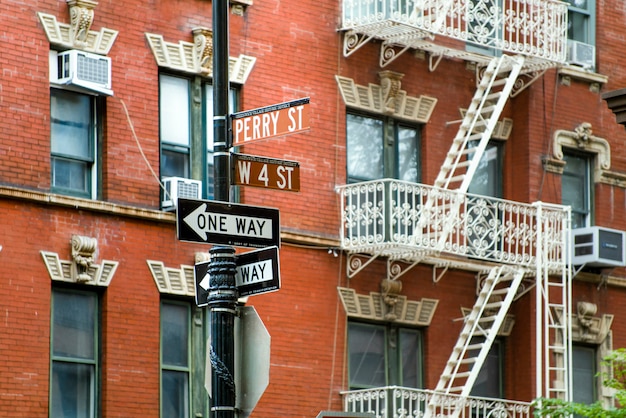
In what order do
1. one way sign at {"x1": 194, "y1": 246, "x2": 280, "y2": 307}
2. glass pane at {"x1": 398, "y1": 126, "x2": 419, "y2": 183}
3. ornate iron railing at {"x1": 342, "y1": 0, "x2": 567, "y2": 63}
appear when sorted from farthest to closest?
glass pane at {"x1": 398, "y1": 126, "x2": 419, "y2": 183} → ornate iron railing at {"x1": 342, "y1": 0, "x2": 567, "y2": 63} → one way sign at {"x1": 194, "y1": 246, "x2": 280, "y2": 307}

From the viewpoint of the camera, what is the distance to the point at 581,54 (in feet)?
88.5

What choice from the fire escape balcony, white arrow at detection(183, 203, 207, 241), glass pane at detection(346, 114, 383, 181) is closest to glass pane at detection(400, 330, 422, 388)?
glass pane at detection(346, 114, 383, 181)

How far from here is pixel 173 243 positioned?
2108 cm

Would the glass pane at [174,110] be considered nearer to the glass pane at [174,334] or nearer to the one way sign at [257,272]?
the glass pane at [174,334]

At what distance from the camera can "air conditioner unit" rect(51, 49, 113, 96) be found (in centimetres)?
1998

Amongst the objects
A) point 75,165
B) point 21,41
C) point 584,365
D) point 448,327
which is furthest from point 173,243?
point 584,365

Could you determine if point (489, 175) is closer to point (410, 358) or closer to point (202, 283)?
point (410, 358)

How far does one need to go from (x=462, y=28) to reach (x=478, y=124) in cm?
165

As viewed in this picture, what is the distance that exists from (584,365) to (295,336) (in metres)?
6.60

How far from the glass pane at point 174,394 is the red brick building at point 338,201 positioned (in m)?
0.03

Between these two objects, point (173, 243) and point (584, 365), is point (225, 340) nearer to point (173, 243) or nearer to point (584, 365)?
point (173, 243)

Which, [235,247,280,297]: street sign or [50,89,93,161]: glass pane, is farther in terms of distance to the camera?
[50,89,93,161]: glass pane

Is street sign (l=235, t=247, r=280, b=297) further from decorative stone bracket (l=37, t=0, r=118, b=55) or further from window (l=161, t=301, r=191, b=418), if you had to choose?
decorative stone bracket (l=37, t=0, r=118, b=55)

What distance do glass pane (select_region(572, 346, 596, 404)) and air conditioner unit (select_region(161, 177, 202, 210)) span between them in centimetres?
842
